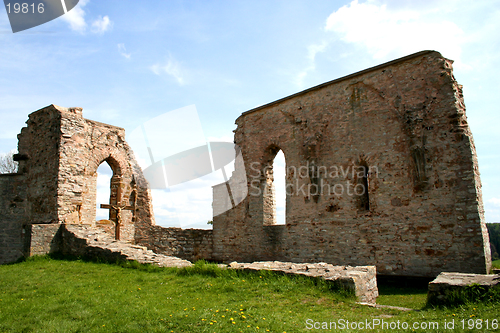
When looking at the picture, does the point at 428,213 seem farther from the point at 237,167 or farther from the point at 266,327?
the point at 237,167

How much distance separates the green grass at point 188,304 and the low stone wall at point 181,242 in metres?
6.01

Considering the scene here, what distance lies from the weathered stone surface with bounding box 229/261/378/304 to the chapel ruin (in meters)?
2.99

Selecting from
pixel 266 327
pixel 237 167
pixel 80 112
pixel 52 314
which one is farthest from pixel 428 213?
pixel 80 112

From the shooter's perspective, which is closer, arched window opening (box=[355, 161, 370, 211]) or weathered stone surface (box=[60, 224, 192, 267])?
weathered stone surface (box=[60, 224, 192, 267])

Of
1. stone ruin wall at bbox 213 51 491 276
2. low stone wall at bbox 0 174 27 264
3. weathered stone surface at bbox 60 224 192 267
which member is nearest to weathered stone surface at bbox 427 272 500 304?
stone ruin wall at bbox 213 51 491 276

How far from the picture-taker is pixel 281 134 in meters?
13.4

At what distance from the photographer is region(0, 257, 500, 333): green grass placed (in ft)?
16.1

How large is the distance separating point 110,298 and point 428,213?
8410mm

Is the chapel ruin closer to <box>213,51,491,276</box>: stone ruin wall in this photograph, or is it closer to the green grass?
<box>213,51,491,276</box>: stone ruin wall

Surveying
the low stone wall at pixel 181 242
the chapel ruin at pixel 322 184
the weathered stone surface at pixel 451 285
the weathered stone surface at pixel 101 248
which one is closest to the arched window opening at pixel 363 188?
the chapel ruin at pixel 322 184

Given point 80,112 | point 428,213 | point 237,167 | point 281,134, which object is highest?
point 80,112

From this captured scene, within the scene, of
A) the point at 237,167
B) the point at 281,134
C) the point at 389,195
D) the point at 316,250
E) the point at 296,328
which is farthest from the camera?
the point at 237,167

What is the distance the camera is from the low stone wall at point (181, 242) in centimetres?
1456

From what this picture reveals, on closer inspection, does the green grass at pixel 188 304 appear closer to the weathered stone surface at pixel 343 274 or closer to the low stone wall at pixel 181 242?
the weathered stone surface at pixel 343 274
